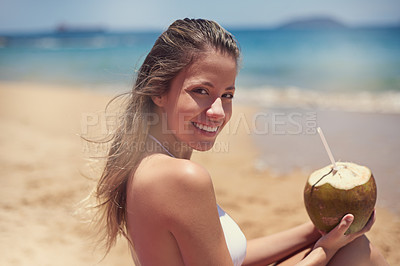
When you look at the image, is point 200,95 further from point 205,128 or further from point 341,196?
point 341,196

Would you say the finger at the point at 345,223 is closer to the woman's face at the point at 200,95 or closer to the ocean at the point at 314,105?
the woman's face at the point at 200,95

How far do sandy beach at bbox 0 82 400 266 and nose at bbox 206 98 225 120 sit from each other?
837 mm

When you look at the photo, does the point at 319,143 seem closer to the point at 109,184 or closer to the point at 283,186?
the point at 283,186

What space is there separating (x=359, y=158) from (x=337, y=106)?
422 centimetres

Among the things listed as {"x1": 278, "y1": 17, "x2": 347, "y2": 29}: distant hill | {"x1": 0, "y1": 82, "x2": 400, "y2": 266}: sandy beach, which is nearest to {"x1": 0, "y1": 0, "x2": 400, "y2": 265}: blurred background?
{"x1": 0, "y1": 82, "x2": 400, "y2": 266}: sandy beach

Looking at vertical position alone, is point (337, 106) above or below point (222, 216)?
below

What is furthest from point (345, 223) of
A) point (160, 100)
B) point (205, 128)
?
point (160, 100)

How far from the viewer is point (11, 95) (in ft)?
34.8

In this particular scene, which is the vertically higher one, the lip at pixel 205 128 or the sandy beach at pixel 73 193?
the lip at pixel 205 128

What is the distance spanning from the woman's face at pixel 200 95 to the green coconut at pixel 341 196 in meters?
0.59

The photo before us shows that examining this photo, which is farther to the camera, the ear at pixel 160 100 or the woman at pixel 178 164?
the ear at pixel 160 100

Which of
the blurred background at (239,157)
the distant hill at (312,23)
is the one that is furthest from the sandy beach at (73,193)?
the distant hill at (312,23)

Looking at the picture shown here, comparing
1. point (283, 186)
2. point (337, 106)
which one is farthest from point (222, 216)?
point (337, 106)

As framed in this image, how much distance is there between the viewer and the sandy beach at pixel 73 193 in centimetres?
322
